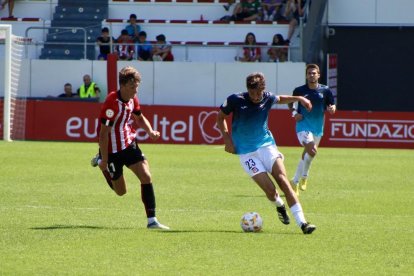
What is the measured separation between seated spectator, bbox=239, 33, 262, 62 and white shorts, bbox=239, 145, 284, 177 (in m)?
23.7

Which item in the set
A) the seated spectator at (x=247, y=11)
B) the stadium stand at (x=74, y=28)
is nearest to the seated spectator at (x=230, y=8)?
the seated spectator at (x=247, y=11)

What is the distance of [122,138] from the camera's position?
13320mm

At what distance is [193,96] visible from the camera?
37688mm

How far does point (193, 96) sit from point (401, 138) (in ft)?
26.2

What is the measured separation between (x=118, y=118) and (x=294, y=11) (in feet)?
87.3

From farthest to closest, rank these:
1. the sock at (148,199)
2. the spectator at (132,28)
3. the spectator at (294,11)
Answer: the spectator at (294,11), the spectator at (132,28), the sock at (148,199)

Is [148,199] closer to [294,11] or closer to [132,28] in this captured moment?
[132,28]

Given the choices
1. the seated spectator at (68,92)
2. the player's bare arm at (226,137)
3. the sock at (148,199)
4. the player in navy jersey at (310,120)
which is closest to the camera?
the player's bare arm at (226,137)

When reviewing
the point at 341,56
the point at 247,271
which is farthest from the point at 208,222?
the point at 341,56

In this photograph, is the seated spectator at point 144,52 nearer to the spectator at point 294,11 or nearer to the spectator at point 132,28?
the spectator at point 132,28

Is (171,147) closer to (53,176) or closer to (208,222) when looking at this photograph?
(53,176)

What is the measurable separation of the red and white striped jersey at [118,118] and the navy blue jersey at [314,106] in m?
6.66

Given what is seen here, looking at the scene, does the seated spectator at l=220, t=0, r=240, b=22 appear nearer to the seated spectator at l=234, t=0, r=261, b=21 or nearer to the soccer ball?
the seated spectator at l=234, t=0, r=261, b=21

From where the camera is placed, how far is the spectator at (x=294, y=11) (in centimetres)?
3838
